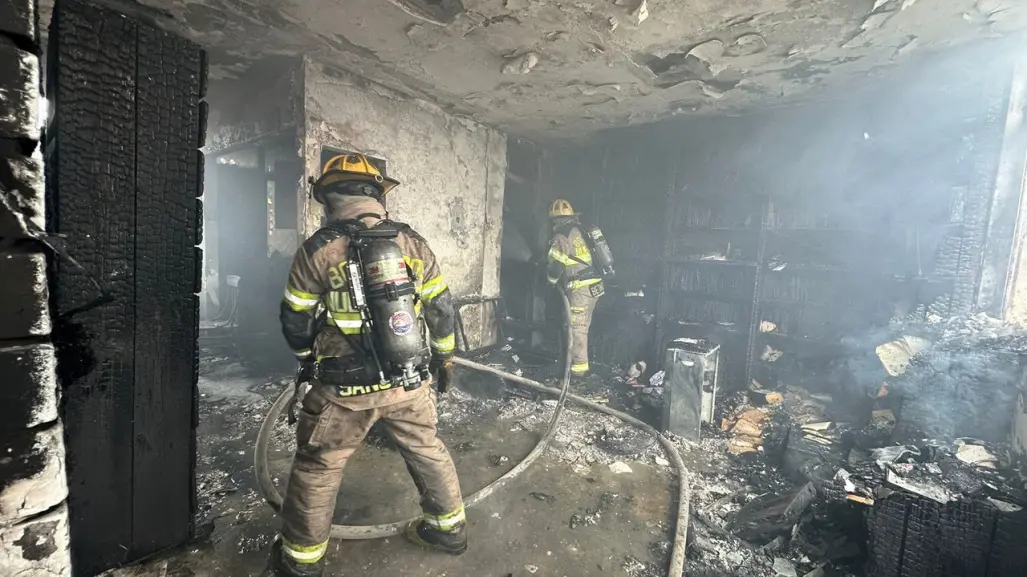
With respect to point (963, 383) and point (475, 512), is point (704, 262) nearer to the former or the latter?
point (963, 383)

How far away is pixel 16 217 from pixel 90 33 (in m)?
0.74

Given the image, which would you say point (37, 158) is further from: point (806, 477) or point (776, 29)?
point (806, 477)

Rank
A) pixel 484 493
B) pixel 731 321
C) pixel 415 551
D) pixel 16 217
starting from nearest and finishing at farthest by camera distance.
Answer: pixel 16 217 → pixel 415 551 → pixel 484 493 → pixel 731 321

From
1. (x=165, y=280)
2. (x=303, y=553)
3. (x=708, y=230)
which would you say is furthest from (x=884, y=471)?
(x=165, y=280)

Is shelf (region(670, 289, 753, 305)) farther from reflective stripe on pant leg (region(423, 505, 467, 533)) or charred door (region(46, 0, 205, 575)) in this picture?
charred door (region(46, 0, 205, 575))

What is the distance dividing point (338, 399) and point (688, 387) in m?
3.18

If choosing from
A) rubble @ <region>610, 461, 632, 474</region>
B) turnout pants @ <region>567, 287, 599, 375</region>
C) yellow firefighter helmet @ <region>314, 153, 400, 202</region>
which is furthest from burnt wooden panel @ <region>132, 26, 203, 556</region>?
turnout pants @ <region>567, 287, 599, 375</region>

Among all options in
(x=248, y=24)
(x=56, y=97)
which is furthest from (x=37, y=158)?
(x=248, y=24)

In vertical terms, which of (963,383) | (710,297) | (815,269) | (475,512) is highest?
(815,269)

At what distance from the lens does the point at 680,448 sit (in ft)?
12.9

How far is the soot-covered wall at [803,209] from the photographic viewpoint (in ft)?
13.4

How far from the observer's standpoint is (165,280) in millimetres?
1489

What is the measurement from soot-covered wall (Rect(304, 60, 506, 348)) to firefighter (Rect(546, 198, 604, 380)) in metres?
1.06

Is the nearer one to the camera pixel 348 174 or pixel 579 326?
pixel 348 174
